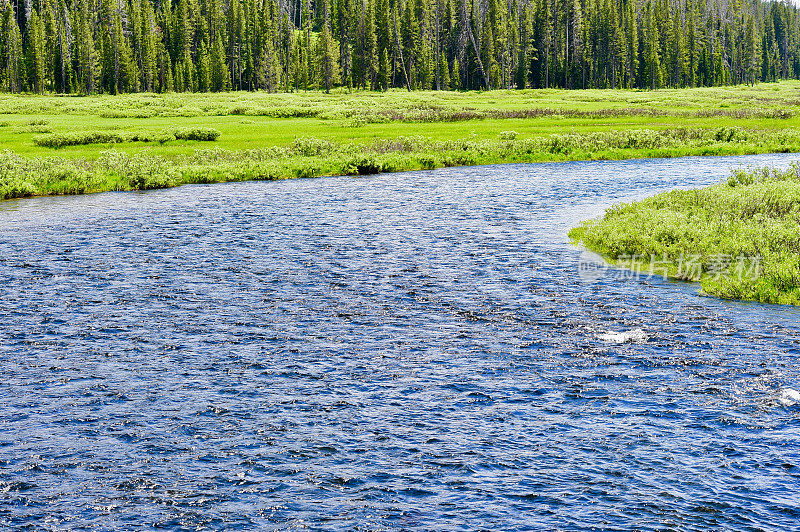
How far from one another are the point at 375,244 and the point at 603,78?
6359 inches

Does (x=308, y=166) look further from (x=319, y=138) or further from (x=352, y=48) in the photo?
(x=352, y=48)

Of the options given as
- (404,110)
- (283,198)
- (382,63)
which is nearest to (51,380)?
(283,198)

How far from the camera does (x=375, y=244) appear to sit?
109 ft

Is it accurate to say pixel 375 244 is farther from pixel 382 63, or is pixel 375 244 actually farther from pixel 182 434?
pixel 382 63

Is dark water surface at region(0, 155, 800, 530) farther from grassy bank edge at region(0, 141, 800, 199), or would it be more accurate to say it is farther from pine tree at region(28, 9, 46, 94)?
pine tree at region(28, 9, 46, 94)

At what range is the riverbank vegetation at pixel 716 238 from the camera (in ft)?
80.1

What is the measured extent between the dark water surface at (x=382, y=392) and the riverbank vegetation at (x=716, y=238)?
50.6 inches

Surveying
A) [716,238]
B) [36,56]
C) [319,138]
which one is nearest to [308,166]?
[319,138]

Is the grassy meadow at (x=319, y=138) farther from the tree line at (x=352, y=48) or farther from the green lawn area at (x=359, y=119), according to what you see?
the tree line at (x=352, y=48)

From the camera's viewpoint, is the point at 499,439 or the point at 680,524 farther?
the point at 499,439

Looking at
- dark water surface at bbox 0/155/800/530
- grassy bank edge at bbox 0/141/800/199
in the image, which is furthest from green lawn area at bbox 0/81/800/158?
dark water surface at bbox 0/155/800/530

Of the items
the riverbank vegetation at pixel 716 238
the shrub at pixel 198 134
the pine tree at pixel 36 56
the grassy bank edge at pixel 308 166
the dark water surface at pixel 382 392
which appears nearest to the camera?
the dark water surface at pixel 382 392

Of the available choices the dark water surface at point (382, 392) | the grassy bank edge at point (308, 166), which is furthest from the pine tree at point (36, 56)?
the dark water surface at point (382, 392)

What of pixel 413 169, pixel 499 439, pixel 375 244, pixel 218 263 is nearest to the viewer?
pixel 499 439
